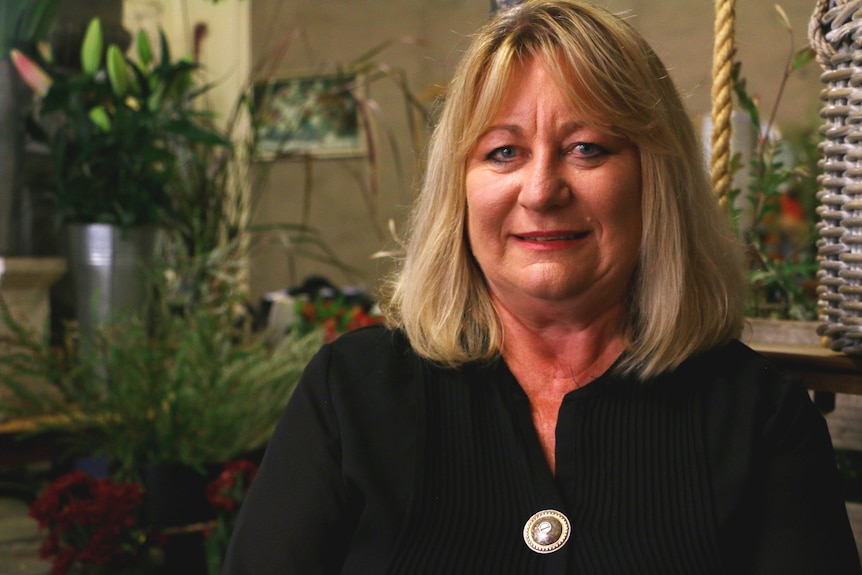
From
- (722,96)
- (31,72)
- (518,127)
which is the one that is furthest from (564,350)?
(31,72)

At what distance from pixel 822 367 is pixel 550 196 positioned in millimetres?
399

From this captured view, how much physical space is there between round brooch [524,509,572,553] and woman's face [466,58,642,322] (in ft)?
0.76

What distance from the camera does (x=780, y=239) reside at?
3199mm

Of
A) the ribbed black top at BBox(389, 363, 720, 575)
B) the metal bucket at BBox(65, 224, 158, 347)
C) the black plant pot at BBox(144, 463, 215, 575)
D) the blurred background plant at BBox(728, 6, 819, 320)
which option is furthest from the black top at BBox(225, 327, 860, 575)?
the metal bucket at BBox(65, 224, 158, 347)

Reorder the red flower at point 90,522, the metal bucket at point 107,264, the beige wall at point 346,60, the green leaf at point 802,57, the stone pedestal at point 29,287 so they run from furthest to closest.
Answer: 1. the beige wall at point 346,60
2. the metal bucket at point 107,264
3. the stone pedestal at point 29,287
4. the red flower at point 90,522
5. the green leaf at point 802,57

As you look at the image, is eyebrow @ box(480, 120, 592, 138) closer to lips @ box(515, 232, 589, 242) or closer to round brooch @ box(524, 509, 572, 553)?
lips @ box(515, 232, 589, 242)

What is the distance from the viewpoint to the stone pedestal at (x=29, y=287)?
196 cm

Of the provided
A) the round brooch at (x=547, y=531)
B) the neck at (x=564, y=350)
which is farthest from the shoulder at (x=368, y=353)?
the round brooch at (x=547, y=531)

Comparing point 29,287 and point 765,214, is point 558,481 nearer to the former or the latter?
point 765,214

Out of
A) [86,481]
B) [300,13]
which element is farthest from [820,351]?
[300,13]

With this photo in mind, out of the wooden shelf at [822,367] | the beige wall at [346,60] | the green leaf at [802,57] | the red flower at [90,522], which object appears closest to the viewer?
the wooden shelf at [822,367]

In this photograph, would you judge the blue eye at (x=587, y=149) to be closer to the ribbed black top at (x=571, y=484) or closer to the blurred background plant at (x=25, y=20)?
the ribbed black top at (x=571, y=484)

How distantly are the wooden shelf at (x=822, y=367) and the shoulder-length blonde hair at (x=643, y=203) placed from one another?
0.09 metres

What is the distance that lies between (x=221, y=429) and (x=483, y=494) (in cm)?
85
